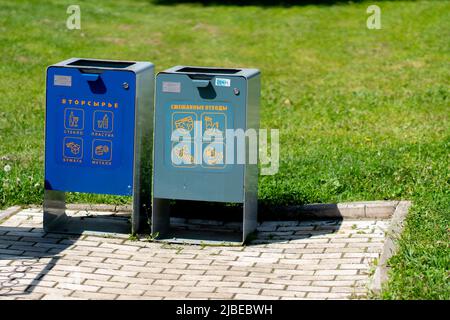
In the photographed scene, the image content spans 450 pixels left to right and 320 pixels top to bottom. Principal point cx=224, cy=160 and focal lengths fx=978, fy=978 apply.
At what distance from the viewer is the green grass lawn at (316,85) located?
8.63 m

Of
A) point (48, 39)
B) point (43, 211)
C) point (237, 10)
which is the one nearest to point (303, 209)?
point (43, 211)

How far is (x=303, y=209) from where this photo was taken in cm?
840

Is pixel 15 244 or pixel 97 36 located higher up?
pixel 97 36

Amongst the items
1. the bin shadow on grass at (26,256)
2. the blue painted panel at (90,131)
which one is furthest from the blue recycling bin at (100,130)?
the bin shadow on grass at (26,256)

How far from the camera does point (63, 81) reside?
7793 millimetres

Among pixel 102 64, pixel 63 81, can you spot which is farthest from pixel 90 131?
pixel 102 64

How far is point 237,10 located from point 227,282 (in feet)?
50.6

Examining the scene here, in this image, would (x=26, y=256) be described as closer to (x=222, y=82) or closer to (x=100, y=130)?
(x=100, y=130)

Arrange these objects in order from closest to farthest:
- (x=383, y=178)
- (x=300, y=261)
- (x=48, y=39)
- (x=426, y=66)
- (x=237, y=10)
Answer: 1. (x=300, y=261)
2. (x=383, y=178)
3. (x=426, y=66)
4. (x=48, y=39)
5. (x=237, y=10)

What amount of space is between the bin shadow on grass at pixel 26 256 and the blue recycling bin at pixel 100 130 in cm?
24

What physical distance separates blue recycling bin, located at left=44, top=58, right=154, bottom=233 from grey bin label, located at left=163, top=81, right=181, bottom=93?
19cm
